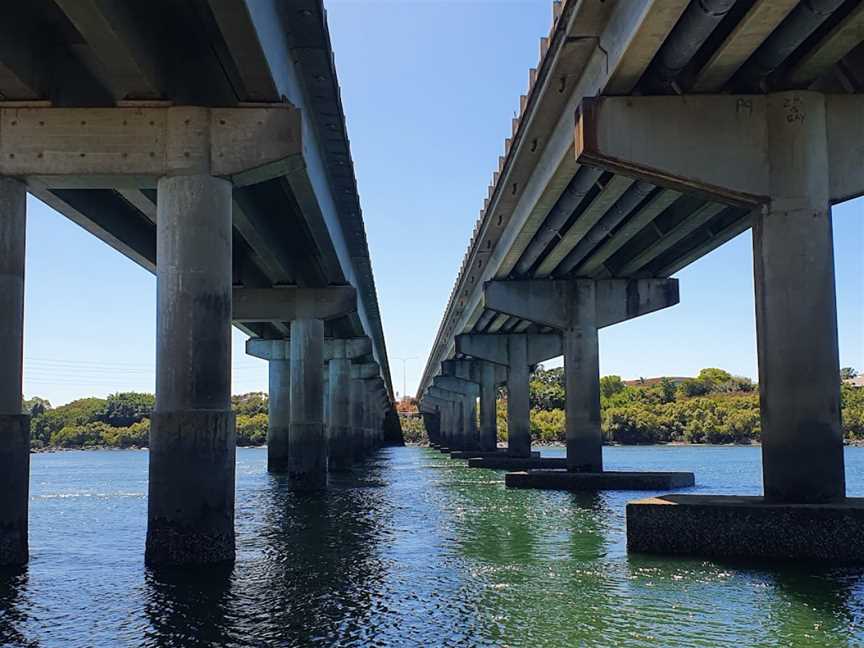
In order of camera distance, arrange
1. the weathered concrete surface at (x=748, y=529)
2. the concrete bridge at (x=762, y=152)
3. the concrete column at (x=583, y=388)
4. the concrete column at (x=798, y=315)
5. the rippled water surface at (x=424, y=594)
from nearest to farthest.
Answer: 1. the rippled water surface at (x=424, y=594)
2. the weathered concrete surface at (x=748, y=529)
3. the concrete bridge at (x=762, y=152)
4. the concrete column at (x=798, y=315)
5. the concrete column at (x=583, y=388)

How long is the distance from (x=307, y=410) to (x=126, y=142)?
20.9m

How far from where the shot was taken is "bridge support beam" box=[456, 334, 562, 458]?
182ft

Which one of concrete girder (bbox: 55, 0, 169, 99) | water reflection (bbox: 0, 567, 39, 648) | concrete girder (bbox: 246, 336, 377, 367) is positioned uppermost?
concrete girder (bbox: 55, 0, 169, 99)

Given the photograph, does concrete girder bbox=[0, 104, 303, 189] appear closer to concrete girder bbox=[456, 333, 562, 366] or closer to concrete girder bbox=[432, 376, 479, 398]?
concrete girder bbox=[456, 333, 562, 366]

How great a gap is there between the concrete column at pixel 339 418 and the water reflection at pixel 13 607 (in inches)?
1424

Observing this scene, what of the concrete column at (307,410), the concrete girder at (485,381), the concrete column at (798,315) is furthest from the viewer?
the concrete girder at (485,381)

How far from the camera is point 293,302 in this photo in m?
37.4

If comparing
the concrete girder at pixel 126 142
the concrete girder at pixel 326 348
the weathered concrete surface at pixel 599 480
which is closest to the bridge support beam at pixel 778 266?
the concrete girder at pixel 126 142

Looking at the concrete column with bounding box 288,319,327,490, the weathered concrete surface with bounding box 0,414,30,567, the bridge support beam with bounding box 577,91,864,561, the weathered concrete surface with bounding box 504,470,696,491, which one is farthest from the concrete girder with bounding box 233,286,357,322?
the weathered concrete surface with bounding box 0,414,30,567

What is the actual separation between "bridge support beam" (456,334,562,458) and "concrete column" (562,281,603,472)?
63.1ft

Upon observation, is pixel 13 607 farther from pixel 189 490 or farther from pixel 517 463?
pixel 517 463

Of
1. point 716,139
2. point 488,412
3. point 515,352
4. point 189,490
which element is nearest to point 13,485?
point 189,490

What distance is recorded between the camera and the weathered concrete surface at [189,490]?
15094 mm

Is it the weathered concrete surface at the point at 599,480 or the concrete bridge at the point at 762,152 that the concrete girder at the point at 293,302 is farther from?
the concrete bridge at the point at 762,152
